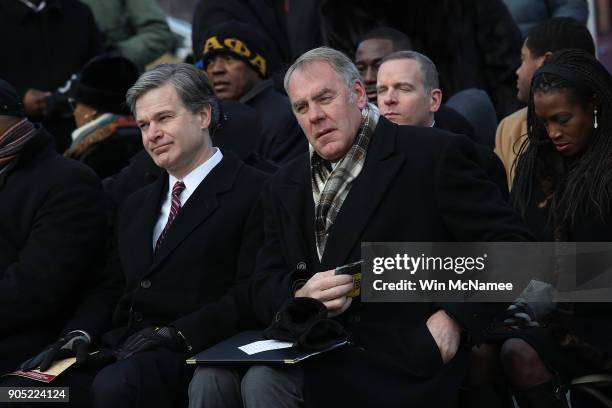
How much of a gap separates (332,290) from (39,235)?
1.72 meters

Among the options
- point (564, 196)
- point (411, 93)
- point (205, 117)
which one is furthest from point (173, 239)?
point (411, 93)

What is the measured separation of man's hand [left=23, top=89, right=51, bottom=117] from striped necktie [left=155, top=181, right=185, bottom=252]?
2.69 m

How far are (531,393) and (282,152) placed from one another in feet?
8.98

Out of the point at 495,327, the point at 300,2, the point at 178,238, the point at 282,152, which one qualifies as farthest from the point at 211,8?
the point at 495,327

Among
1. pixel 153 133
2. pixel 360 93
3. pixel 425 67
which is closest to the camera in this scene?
pixel 360 93

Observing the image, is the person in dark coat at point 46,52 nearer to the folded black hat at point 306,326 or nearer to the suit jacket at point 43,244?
the suit jacket at point 43,244

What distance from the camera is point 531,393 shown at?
5301mm

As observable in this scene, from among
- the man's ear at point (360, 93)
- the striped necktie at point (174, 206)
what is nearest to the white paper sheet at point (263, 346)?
the striped necktie at point (174, 206)

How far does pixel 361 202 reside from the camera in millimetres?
5254

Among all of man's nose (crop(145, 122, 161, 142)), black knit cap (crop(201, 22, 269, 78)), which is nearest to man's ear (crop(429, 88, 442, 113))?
black knit cap (crop(201, 22, 269, 78))

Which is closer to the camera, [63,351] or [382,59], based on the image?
[63,351]

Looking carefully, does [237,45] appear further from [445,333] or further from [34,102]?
[445,333]

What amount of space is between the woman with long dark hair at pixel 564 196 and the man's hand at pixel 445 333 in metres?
0.47

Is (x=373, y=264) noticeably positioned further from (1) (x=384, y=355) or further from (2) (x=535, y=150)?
(2) (x=535, y=150)
